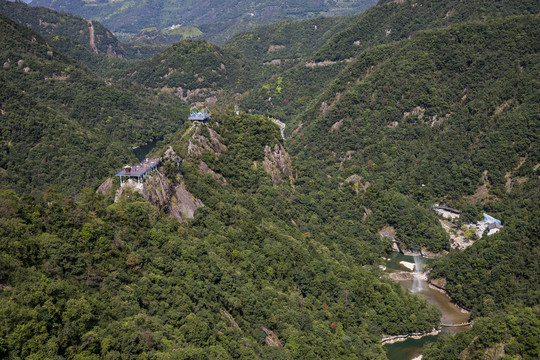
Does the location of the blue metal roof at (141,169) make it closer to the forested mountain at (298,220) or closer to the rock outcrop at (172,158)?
the forested mountain at (298,220)

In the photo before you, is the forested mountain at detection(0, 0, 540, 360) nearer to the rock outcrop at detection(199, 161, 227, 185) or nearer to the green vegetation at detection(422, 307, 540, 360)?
the green vegetation at detection(422, 307, 540, 360)

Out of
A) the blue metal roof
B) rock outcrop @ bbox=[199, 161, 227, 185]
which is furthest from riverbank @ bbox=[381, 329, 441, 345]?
the blue metal roof

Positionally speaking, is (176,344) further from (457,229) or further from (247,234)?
(457,229)

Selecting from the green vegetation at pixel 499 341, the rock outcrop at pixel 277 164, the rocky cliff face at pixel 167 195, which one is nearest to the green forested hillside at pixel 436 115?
the rock outcrop at pixel 277 164

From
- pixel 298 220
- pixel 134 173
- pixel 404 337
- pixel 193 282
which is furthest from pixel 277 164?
pixel 193 282

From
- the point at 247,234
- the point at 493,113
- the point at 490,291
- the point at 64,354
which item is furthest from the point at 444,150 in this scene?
the point at 64,354

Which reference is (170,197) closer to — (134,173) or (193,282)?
(134,173)
